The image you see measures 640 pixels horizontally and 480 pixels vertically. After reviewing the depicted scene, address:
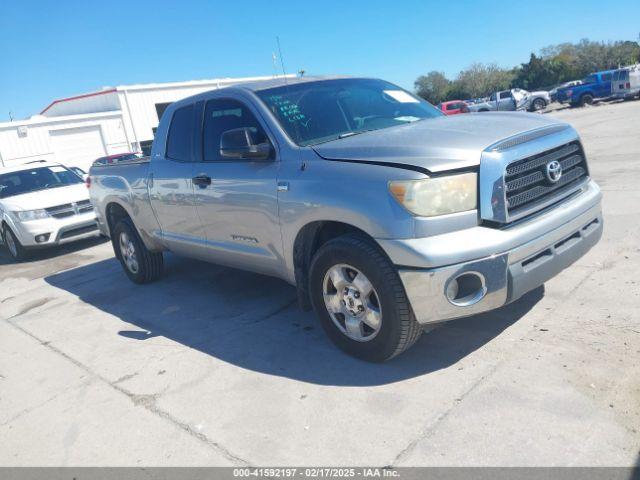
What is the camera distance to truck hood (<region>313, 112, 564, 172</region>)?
307 cm

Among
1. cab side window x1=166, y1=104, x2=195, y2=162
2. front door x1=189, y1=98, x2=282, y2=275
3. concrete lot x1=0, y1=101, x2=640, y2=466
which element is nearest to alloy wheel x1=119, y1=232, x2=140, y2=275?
concrete lot x1=0, y1=101, x2=640, y2=466

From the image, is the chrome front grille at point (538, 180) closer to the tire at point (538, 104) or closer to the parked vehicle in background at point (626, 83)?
the parked vehicle in background at point (626, 83)

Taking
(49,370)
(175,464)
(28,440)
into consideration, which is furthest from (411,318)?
(49,370)

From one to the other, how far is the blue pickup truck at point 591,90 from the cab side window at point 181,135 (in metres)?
32.3

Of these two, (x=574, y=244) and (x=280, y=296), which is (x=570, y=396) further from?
(x=280, y=296)

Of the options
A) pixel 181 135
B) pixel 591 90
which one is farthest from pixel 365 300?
pixel 591 90

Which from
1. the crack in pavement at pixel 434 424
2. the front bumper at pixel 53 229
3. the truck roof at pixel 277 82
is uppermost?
the truck roof at pixel 277 82

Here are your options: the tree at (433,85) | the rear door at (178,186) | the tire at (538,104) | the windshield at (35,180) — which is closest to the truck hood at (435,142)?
the rear door at (178,186)

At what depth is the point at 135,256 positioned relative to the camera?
6199 mm

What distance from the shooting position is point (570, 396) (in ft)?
9.45

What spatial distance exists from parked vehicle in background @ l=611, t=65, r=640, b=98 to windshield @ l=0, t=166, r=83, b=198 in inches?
1180

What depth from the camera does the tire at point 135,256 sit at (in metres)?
6.09

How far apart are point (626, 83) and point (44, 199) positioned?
31.0 metres

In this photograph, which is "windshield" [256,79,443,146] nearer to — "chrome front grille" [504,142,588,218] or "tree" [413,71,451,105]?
"chrome front grille" [504,142,588,218]
